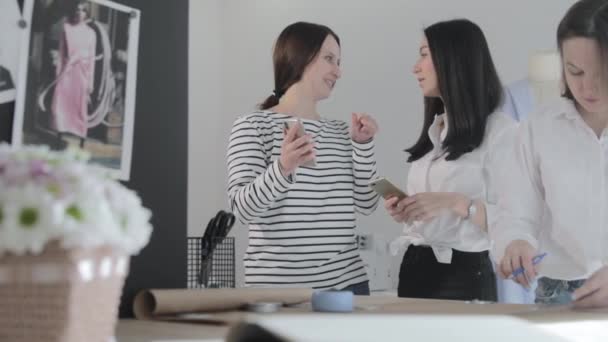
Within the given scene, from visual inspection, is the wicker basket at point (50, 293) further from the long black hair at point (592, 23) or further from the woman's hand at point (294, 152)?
the long black hair at point (592, 23)

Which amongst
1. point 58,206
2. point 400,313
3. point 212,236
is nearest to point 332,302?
point 400,313

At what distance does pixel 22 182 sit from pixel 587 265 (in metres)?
1.27

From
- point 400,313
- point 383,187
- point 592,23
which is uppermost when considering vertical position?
point 592,23

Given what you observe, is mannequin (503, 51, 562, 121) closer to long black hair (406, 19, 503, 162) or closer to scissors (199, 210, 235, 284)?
long black hair (406, 19, 503, 162)

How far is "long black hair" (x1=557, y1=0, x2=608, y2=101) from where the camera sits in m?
1.46

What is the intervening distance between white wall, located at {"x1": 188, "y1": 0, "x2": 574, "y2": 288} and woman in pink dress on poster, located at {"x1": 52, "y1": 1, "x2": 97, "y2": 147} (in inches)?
89.8

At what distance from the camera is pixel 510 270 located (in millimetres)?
1352

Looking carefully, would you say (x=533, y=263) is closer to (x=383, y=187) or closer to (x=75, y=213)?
(x=383, y=187)

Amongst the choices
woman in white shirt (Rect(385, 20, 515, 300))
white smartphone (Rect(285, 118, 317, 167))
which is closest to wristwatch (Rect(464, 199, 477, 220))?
woman in white shirt (Rect(385, 20, 515, 300))

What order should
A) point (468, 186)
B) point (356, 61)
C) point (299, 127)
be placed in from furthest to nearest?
point (356, 61)
point (468, 186)
point (299, 127)

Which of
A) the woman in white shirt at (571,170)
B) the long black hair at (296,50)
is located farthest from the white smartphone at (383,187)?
the long black hair at (296,50)

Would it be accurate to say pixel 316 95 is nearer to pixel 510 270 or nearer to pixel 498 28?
pixel 510 270

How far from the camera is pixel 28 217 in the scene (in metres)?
0.46

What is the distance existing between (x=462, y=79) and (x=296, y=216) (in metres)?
0.59
